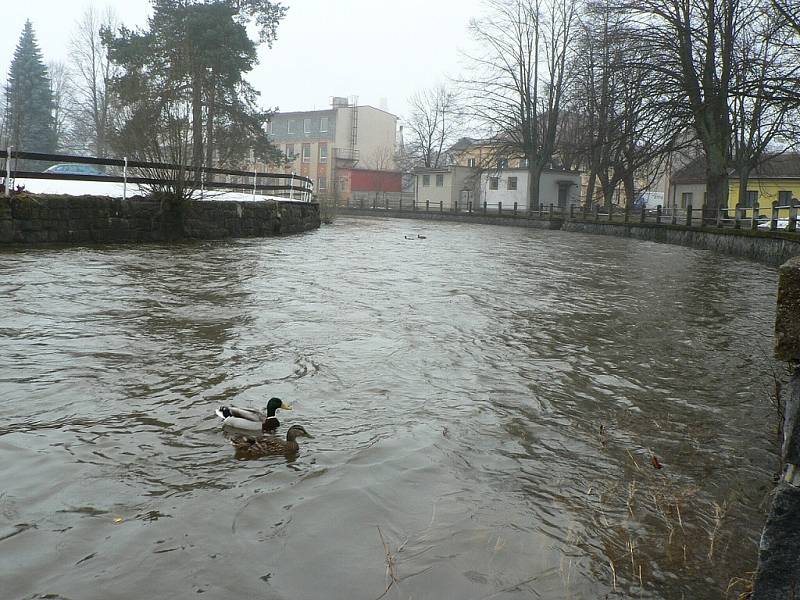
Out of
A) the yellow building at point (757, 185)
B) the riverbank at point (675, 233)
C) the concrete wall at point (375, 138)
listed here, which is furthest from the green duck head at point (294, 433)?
the concrete wall at point (375, 138)

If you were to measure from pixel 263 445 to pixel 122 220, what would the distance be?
14854 mm

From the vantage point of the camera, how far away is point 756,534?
419cm

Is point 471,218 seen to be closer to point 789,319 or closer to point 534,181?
point 534,181

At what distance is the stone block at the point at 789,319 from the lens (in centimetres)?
263

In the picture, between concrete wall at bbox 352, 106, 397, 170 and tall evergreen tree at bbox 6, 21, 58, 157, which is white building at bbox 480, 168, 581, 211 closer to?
concrete wall at bbox 352, 106, 397, 170

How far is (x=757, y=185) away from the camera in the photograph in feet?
164

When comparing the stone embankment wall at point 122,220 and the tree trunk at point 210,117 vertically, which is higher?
the tree trunk at point 210,117

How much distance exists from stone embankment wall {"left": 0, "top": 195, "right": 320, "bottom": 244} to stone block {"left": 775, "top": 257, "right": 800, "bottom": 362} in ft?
53.4

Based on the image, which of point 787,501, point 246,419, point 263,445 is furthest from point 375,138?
point 787,501

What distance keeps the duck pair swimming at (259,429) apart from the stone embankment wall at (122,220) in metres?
12.8

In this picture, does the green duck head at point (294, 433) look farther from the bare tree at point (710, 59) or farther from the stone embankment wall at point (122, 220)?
the bare tree at point (710, 59)

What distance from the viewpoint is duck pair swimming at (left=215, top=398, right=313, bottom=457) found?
5074 millimetres

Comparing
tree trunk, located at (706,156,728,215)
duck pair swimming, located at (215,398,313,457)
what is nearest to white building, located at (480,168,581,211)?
tree trunk, located at (706,156,728,215)

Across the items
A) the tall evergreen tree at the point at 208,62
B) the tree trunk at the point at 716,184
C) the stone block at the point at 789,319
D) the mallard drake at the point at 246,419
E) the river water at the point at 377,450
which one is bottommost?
the river water at the point at 377,450
